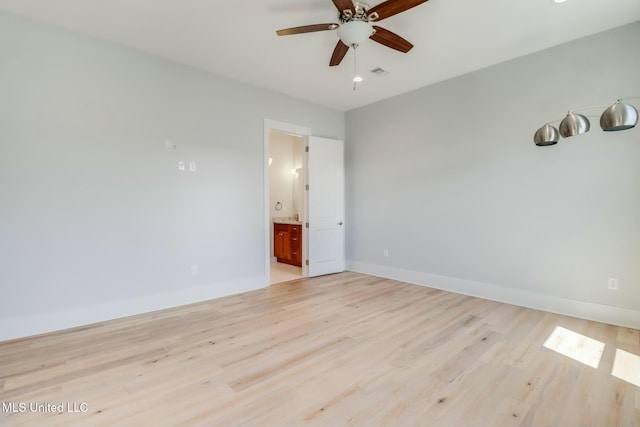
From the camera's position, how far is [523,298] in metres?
3.55

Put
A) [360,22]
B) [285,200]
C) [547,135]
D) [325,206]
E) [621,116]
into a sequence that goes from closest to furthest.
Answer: [360,22] < [621,116] < [547,135] < [325,206] < [285,200]

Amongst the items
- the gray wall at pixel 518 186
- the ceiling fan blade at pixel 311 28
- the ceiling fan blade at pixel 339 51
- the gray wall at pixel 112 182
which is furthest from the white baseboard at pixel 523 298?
the ceiling fan blade at pixel 311 28

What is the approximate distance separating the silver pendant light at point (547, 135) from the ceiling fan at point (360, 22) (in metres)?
1.87

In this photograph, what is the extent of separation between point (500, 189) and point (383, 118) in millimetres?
2237

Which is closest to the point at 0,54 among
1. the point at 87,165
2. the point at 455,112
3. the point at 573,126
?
the point at 87,165

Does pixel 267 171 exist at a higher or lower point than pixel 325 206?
higher

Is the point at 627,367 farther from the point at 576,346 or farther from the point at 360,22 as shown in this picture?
the point at 360,22

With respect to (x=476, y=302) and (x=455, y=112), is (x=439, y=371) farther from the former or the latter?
(x=455, y=112)

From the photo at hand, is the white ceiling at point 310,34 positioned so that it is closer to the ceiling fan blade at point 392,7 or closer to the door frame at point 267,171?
the ceiling fan blade at point 392,7

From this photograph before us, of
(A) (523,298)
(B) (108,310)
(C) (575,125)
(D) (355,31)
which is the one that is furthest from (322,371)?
(C) (575,125)

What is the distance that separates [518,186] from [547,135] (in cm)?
67

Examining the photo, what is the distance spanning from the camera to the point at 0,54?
2.65 meters

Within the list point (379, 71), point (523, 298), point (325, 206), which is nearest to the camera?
point (523, 298)

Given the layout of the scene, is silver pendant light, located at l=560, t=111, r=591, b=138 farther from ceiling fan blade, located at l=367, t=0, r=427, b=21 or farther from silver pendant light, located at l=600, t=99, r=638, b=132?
ceiling fan blade, located at l=367, t=0, r=427, b=21
